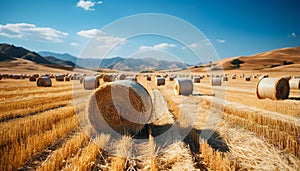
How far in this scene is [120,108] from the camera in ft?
19.3

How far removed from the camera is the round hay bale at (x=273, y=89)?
10.9m

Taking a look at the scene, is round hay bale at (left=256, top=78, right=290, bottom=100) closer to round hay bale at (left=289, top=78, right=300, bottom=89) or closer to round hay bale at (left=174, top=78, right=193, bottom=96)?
round hay bale at (left=174, top=78, right=193, bottom=96)

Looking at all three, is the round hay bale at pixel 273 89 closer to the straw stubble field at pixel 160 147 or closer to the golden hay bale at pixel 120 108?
the straw stubble field at pixel 160 147

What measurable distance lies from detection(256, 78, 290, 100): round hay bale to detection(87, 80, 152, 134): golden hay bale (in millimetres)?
8009

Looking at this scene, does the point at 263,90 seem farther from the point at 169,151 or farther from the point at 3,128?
the point at 3,128

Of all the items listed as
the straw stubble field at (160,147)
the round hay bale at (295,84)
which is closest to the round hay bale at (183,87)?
the straw stubble field at (160,147)

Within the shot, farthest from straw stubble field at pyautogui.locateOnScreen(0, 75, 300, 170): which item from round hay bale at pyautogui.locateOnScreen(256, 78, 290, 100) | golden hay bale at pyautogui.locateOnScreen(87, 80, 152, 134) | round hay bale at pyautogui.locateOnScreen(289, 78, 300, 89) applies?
round hay bale at pyautogui.locateOnScreen(289, 78, 300, 89)

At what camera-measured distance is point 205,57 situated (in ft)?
27.7

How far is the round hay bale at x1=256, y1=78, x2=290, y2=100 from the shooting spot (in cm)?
1093

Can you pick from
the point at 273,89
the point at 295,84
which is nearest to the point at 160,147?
the point at 273,89

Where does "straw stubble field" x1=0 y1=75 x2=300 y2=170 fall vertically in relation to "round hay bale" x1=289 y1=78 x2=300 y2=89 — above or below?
below

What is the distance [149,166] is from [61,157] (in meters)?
1.45

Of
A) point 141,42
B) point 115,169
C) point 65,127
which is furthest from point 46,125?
point 141,42

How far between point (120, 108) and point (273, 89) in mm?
8567
